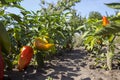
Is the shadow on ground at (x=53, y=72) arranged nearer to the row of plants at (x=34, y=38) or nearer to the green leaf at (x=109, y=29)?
the row of plants at (x=34, y=38)

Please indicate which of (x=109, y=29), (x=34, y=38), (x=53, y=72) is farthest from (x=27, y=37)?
(x=109, y=29)

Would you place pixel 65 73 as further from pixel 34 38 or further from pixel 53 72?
pixel 34 38

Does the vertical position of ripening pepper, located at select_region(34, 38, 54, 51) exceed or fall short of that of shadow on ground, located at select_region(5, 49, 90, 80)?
it exceeds it

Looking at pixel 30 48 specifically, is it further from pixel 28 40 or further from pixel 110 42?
pixel 110 42

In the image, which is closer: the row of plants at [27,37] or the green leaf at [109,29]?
the green leaf at [109,29]

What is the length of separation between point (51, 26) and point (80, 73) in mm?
813

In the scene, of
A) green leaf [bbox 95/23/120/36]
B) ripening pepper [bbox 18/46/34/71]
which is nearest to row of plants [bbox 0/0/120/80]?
ripening pepper [bbox 18/46/34/71]

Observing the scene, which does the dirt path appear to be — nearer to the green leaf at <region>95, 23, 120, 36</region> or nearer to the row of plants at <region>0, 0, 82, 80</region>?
the row of plants at <region>0, 0, 82, 80</region>

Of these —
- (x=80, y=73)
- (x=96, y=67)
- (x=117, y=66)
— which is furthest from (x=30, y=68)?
(x=117, y=66)

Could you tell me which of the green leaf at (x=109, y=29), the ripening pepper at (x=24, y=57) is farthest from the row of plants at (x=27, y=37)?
the green leaf at (x=109, y=29)

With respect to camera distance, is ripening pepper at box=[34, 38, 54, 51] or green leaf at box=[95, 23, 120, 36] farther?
ripening pepper at box=[34, 38, 54, 51]

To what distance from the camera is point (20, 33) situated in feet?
9.80

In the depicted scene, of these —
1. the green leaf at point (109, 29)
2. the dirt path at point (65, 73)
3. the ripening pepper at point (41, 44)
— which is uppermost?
the green leaf at point (109, 29)

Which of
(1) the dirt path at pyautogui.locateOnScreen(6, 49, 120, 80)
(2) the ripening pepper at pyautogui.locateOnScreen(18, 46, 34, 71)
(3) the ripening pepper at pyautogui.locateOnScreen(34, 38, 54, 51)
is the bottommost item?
(1) the dirt path at pyautogui.locateOnScreen(6, 49, 120, 80)
